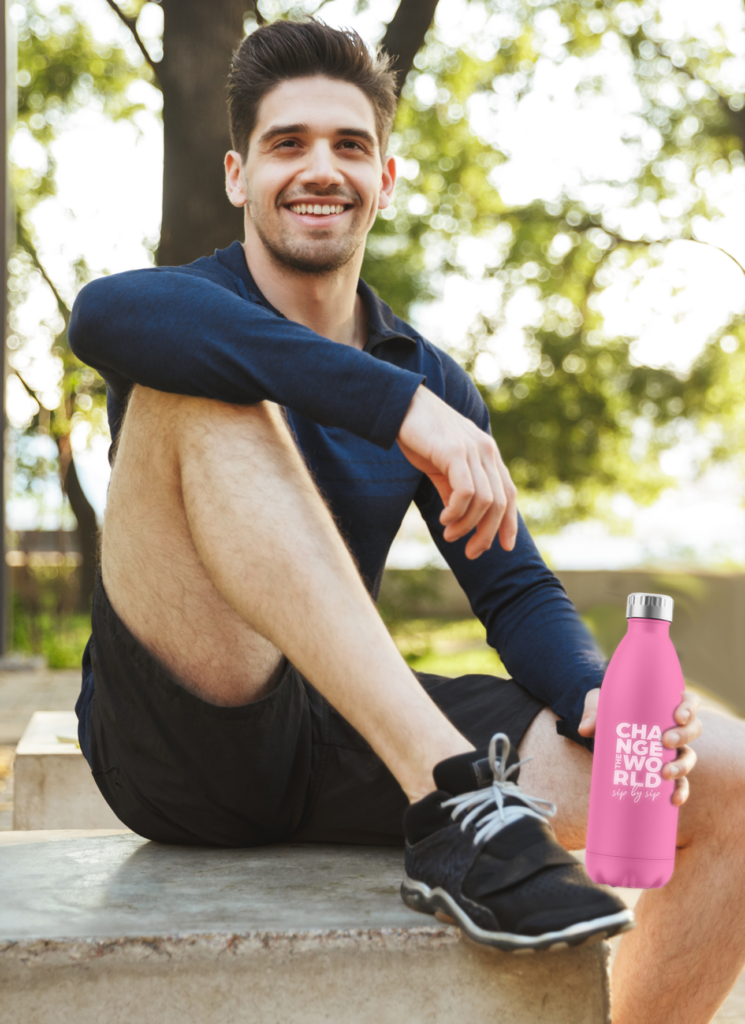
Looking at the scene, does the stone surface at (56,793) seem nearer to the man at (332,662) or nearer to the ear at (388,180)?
the man at (332,662)

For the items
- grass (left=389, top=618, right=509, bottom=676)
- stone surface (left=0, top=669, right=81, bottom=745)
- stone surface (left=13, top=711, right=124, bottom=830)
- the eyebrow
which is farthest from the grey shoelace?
grass (left=389, top=618, right=509, bottom=676)

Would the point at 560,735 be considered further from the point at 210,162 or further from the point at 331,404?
the point at 210,162

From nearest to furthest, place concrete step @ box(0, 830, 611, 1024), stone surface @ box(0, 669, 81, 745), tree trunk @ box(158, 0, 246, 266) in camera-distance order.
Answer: concrete step @ box(0, 830, 611, 1024) → tree trunk @ box(158, 0, 246, 266) → stone surface @ box(0, 669, 81, 745)

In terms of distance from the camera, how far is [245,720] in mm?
1701

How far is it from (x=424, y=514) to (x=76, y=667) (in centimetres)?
781

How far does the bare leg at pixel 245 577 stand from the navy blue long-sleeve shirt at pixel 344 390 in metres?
0.08

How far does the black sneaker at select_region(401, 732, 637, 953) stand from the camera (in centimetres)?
130

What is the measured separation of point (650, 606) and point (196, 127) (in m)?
4.47

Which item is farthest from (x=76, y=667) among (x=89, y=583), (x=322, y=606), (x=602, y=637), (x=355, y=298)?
(x=322, y=606)

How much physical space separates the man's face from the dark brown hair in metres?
0.03

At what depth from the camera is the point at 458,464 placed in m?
1.55

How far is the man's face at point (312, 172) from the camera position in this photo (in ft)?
7.39

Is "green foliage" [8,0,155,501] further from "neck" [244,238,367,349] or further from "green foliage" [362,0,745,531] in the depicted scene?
"neck" [244,238,367,349]

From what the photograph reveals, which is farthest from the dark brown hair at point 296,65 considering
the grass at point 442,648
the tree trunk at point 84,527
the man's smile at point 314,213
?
the tree trunk at point 84,527
